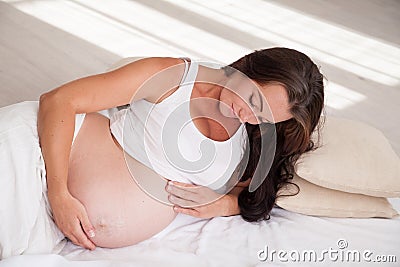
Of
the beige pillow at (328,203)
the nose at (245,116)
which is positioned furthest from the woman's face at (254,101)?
the beige pillow at (328,203)

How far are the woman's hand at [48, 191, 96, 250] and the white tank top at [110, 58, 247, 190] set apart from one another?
20cm

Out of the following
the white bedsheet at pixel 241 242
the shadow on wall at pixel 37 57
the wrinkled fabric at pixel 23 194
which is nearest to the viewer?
the wrinkled fabric at pixel 23 194

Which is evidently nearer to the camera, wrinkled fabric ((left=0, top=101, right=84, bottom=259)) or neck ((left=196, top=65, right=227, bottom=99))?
wrinkled fabric ((left=0, top=101, right=84, bottom=259))

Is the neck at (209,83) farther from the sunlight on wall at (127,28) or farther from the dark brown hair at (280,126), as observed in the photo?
the sunlight on wall at (127,28)

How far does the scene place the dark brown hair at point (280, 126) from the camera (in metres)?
1.47

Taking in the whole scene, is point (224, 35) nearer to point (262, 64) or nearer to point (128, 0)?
point (128, 0)

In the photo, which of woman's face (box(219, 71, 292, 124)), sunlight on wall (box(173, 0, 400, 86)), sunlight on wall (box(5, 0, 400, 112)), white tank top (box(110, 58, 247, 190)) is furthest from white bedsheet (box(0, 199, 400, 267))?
sunlight on wall (box(173, 0, 400, 86))

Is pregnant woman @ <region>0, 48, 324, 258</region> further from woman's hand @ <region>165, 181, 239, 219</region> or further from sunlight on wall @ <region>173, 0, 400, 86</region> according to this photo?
sunlight on wall @ <region>173, 0, 400, 86</region>

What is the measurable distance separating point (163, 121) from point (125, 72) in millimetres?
148

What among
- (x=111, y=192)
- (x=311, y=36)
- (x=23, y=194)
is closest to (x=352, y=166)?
(x=111, y=192)

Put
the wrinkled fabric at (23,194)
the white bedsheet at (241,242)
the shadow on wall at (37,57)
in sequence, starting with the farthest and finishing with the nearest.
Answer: the shadow on wall at (37,57), the white bedsheet at (241,242), the wrinkled fabric at (23,194)

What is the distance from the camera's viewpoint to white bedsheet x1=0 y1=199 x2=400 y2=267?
1.47 metres

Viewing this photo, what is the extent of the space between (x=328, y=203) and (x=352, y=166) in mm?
108

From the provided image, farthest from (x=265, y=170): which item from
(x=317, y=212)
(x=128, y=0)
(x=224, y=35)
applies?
(x=128, y=0)
